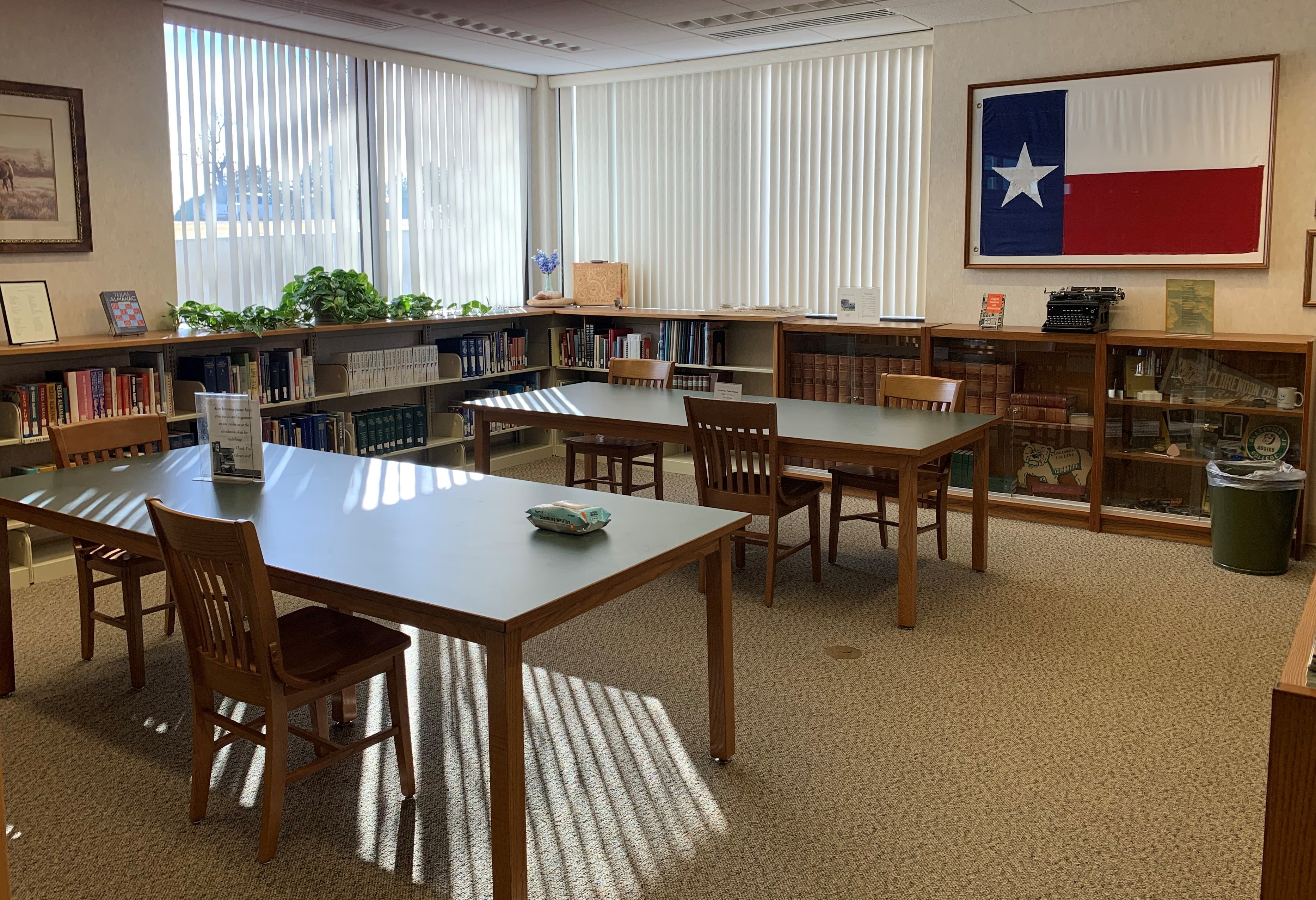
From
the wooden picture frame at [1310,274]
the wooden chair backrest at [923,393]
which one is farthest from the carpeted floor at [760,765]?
the wooden picture frame at [1310,274]

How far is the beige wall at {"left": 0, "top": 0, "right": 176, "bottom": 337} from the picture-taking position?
17.4ft

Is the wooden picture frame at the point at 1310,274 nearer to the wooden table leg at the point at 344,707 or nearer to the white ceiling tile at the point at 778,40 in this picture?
the white ceiling tile at the point at 778,40

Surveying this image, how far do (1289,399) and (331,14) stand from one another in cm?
544

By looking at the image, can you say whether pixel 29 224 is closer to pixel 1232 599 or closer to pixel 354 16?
pixel 354 16

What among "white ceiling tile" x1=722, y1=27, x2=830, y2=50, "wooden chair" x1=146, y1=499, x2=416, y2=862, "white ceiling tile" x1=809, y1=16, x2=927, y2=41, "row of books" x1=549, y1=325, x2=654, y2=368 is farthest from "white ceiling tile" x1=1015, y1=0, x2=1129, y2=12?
"wooden chair" x1=146, y1=499, x2=416, y2=862

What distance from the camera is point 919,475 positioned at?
5.07 meters

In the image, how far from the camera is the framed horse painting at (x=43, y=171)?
5.23 metres

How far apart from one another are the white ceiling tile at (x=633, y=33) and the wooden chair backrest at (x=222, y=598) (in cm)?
456

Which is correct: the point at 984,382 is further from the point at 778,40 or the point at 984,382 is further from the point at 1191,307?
the point at 778,40

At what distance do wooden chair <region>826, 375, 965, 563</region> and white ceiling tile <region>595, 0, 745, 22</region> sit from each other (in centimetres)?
222

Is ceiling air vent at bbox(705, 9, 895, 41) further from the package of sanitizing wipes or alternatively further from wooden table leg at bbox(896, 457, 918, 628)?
the package of sanitizing wipes

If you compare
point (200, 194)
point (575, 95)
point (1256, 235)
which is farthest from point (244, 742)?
point (575, 95)

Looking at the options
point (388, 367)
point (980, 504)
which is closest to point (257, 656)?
point (980, 504)

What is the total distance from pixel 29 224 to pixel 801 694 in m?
4.34
